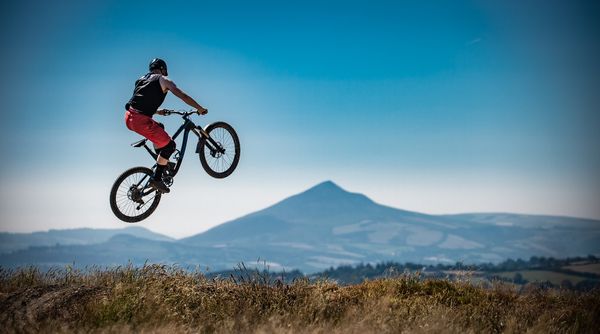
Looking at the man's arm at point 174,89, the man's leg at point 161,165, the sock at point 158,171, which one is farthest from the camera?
the sock at point 158,171

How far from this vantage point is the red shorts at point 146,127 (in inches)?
490

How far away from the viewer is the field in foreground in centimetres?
1038

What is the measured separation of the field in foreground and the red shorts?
129 inches

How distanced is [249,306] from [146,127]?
4973mm

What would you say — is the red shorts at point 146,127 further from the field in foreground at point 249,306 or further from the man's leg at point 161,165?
the field in foreground at point 249,306

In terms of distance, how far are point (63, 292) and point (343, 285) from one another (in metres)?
8.53

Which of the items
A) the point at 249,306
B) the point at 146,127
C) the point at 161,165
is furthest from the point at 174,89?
the point at 249,306

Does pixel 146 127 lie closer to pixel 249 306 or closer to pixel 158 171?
pixel 158 171

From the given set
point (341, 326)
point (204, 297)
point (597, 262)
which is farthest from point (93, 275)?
point (597, 262)

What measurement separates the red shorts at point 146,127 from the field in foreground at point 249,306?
10.8 ft

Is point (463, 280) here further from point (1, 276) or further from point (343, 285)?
point (1, 276)

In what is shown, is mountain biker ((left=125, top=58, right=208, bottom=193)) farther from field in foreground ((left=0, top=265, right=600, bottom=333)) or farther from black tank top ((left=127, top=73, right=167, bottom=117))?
field in foreground ((left=0, top=265, right=600, bottom=333))

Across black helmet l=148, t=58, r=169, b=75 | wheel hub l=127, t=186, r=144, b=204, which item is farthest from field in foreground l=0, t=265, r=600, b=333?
black helmet l=148, t=58, r=169, b=75

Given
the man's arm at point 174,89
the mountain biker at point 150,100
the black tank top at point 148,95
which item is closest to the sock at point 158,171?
the mountain biker at point 150,100
